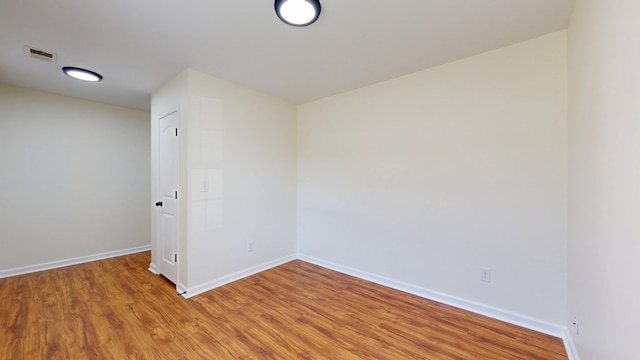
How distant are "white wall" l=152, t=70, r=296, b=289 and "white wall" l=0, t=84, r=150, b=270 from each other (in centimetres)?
127

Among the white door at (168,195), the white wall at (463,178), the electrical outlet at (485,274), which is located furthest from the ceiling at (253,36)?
the electrical outlet at (485,274)

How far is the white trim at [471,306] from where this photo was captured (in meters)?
1.95

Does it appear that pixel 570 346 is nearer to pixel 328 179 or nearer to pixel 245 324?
pixel 245 324

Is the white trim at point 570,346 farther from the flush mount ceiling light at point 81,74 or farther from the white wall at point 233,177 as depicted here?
the flush mount ceiling light at point 81,74

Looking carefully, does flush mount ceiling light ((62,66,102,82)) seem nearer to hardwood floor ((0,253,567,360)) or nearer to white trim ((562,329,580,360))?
hardwood floor ((0,253,567,360))

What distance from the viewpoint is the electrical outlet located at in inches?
87.0

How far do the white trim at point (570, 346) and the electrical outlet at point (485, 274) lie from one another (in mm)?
554

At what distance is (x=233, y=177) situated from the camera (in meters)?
3.01

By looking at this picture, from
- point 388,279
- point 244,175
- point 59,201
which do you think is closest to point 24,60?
point 59,201

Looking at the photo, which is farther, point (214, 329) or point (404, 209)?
point (404, 209)

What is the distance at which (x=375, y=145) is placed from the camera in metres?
2.97

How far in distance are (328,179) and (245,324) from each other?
198 centimetres

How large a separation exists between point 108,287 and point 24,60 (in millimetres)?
2413

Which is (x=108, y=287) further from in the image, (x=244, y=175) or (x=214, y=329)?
(x=244, y=175)
